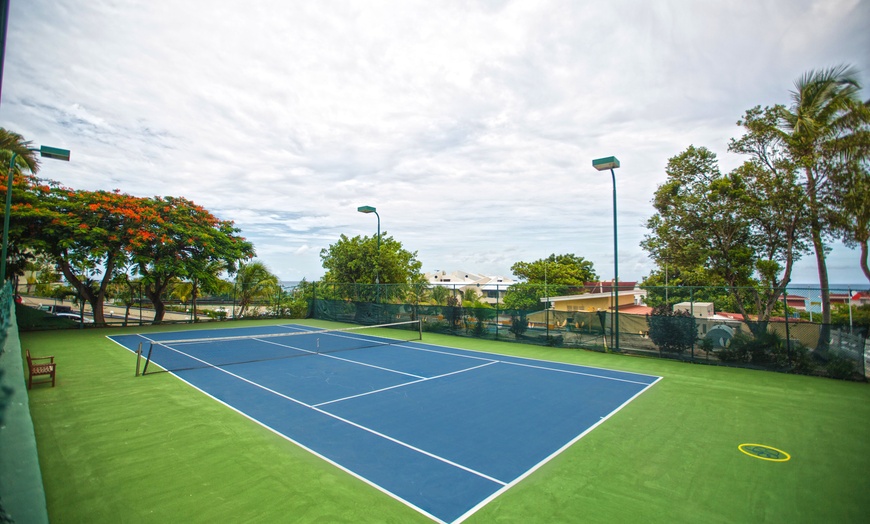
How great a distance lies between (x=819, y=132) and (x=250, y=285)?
31.2m

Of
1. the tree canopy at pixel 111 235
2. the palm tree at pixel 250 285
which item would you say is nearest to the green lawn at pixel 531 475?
the tree canopy at pixel 111 235

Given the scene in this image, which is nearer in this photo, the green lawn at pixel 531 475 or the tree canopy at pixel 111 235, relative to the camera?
the green lawn at pixel 531 475

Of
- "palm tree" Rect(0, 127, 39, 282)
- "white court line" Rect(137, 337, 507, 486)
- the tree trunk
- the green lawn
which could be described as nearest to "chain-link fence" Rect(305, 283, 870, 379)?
the green lawn

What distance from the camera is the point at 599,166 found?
53.1 ft

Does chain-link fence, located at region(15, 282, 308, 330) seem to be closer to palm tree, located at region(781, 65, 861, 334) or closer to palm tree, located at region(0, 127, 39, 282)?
palm tree, located at region(0, 127, 39, 282)

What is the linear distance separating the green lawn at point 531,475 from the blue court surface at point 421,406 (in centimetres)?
38

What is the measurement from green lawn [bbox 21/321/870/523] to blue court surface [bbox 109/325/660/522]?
38 centimetres

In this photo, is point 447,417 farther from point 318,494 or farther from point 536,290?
point 536,290

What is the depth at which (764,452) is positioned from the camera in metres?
7.04

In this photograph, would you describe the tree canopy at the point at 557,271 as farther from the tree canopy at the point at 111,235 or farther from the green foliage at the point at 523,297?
the tree canopy at the point at 111,235

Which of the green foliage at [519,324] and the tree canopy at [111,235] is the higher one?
the tree canopy at [111,235]

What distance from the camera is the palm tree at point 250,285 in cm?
2997

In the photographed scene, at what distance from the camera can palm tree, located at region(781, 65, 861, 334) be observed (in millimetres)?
14695

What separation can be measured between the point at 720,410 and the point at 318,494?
28.4 ft
